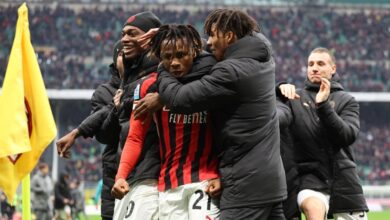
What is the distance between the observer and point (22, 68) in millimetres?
8211

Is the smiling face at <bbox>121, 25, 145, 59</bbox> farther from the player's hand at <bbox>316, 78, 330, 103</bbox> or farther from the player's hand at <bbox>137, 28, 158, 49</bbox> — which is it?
the player's hand at <bbox>316, 78, 330, 103</bbox>

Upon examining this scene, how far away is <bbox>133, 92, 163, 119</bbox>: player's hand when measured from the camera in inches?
194

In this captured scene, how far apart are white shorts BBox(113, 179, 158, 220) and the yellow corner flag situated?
2775mm

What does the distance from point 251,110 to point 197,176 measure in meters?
0.47

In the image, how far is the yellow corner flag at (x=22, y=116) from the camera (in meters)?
7.88

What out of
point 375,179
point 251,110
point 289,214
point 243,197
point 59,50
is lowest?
point 375,179

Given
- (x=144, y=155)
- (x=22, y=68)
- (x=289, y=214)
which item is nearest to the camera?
(x=144, y=155)

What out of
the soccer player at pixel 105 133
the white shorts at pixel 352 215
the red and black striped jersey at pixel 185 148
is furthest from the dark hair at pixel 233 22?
the white shorts at pixel 352 215

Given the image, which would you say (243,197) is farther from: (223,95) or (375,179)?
(375,179)

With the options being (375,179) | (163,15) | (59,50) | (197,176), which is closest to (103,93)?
(197,176)

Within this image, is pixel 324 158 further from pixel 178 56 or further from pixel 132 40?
pixel 178 56

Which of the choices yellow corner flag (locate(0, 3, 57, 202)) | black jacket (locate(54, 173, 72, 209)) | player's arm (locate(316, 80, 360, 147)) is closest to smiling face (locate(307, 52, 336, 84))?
player's arm (locate(316, 80, 360, 147))

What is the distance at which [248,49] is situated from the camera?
478 centimetres

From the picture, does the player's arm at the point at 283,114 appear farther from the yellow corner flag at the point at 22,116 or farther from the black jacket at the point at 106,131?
the yellow corner flag at the point at 22,116
